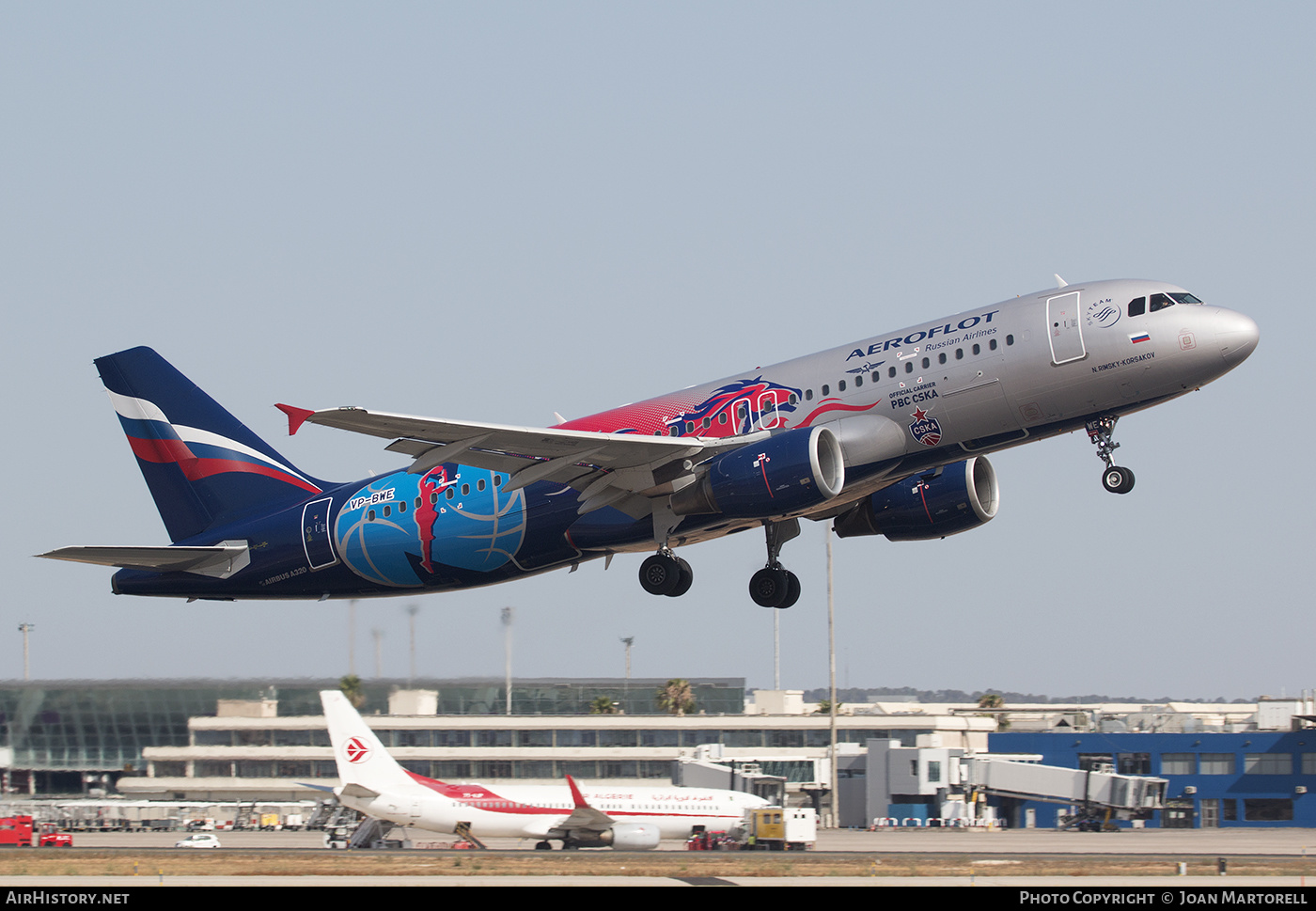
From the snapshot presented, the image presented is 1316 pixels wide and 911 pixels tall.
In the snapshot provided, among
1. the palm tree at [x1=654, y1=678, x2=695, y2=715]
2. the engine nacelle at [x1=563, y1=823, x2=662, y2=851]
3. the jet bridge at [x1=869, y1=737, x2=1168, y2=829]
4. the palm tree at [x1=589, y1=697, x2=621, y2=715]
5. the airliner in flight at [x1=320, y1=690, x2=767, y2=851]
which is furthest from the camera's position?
the palm tree at [x1=654, y1=678, x2=695, y2=715]

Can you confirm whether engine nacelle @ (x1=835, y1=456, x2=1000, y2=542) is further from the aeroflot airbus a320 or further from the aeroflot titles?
the aeroflot titles

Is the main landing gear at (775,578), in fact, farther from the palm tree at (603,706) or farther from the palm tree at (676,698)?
the palm tree at (676,698)

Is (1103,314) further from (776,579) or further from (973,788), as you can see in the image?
(973,788)

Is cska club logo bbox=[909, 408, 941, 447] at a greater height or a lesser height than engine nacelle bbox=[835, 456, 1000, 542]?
greater

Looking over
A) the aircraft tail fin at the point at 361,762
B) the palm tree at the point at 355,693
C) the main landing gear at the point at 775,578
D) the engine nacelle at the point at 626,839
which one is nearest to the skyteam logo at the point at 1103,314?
the main landing gear at the point at 775,578

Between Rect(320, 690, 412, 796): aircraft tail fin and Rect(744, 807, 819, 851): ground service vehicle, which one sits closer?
Rect(744, 807, 819, 851): ground service vehicle

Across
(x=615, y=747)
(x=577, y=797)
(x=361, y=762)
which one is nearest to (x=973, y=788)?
(x=615, y=747)

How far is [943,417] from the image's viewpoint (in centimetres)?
3041

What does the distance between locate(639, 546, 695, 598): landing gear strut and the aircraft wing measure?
1.76m

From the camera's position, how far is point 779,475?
30.3m

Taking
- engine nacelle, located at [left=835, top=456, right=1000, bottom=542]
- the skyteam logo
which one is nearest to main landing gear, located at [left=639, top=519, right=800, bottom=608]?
engine nacelle, located at [left=835, top=456, right=1000, bottom=542]

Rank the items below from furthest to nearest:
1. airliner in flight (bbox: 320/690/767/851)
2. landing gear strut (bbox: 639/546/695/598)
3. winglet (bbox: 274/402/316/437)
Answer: airliner in flight (bbox: 320/690/767/851)
landing gear strut (bbox: 639/546/695/598)
winglet (bbox: 274/402/316/437)

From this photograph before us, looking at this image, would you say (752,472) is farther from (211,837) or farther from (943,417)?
(211,837)

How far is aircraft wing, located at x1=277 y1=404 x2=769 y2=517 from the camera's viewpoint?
28.9 meters
